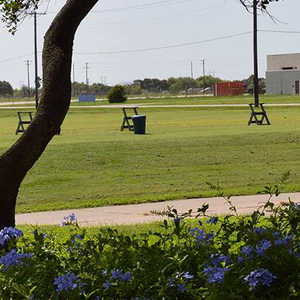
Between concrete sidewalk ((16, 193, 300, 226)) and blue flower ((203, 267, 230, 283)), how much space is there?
729cm

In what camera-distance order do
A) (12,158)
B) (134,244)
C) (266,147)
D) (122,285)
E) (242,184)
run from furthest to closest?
(266,147), (242,184), (12,158), (134,244), (122,285)

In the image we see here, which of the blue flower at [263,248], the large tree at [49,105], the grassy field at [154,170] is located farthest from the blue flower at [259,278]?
the grassy field at [154,170]

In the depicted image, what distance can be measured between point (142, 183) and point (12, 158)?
924 cm

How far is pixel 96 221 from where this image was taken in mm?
12266

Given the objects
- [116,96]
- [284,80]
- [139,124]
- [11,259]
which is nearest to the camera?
Result: [11,259]

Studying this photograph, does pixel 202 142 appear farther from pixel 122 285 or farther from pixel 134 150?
pixel 122 285

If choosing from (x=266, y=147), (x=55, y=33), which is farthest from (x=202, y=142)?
(x=55, y=33)

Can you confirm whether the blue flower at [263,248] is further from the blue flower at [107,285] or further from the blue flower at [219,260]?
the blue flower at [107,285]

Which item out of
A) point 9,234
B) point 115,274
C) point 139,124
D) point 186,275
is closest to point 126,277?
point 115,274

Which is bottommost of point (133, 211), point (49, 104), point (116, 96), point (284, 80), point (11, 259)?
point (133, 211)

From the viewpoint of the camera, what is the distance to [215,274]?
451 cm

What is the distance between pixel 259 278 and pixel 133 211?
8.72 metres

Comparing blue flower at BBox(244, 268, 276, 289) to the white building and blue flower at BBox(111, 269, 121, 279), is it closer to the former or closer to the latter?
blue flower at BBox(111, 269, 121, 279)

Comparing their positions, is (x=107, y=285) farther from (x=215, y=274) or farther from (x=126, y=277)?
(x=215, y=274)
